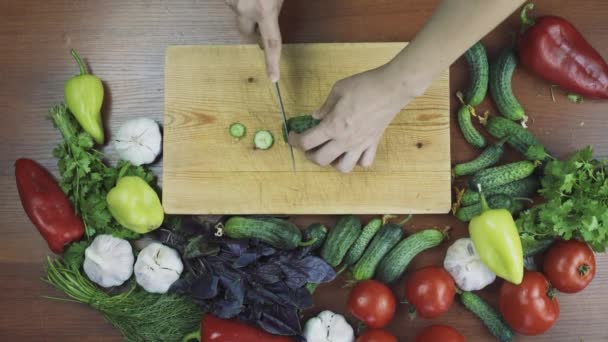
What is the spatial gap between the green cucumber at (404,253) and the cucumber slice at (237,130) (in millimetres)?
517

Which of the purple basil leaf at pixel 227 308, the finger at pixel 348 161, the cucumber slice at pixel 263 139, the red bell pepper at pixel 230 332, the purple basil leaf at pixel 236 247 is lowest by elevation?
the red bell pepper at pixel 230 332

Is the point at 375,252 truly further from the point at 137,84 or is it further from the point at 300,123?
the point at 137,84

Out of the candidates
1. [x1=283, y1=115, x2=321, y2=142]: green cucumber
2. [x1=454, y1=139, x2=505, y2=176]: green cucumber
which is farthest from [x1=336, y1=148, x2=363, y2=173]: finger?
[x1=454, y1=139, x2=505, y2=176]: green cucumber

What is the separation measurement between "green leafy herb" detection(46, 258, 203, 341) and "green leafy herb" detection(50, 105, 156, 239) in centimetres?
14

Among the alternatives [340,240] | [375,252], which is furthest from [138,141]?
[375,252]

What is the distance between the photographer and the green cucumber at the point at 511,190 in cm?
155

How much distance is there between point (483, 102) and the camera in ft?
5.33

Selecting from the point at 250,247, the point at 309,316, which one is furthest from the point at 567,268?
the point at 250,247

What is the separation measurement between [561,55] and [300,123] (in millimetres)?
745

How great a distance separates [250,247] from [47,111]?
2.34 feet

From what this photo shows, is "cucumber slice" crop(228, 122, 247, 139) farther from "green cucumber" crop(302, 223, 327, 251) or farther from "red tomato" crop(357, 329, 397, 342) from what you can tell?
"red tomato" crop(357, 329, 397, 342)

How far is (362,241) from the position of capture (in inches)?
61.3

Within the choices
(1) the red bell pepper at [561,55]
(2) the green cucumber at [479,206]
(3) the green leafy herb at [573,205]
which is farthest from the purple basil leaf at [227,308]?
(1) the red bell pepper at [561,55]

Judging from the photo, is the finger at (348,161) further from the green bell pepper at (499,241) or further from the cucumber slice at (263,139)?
the green bell pepper at (499,241)
